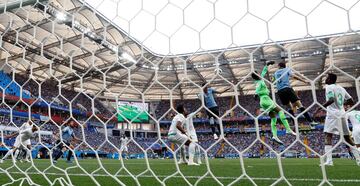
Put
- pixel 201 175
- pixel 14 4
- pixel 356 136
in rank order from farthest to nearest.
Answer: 1. pixel 356 136
2. pixel 201 175
3. pixel 14 4

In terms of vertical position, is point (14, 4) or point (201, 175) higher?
point (14, 4)

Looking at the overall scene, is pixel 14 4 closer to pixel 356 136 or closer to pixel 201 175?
pixel 201 175

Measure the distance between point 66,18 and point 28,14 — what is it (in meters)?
0.59

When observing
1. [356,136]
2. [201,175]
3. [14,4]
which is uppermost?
[14,4]

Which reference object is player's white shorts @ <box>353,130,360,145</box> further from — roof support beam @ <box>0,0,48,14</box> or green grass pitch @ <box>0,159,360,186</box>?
roof support beam @ <box>0,0,48,14</box>

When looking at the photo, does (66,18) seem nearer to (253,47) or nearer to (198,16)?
(198,16)

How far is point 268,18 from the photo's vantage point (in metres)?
1.60

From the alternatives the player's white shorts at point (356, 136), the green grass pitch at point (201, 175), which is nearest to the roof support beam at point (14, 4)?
the green grass pitch at point (201, 175)

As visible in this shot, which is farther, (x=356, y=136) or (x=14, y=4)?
(x=356, y=136)

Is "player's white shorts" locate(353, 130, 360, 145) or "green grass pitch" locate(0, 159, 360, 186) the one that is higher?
"player's white shorts" locate(353, 130, 360, 145)

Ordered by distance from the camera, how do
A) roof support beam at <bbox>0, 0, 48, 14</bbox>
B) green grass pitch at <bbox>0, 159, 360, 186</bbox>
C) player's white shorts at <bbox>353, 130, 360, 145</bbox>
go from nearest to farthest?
green grass pitch at <bbox>0, 159, 360, 186</bbox>, roof support beam at <bbox>0, 0, 48, 14</bbox>, player's white shorts at <bbox>353, 130, 360, 145</bbox>

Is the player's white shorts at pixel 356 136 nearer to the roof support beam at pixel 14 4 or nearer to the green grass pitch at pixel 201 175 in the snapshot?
the green grass pitch at pixel 201 175

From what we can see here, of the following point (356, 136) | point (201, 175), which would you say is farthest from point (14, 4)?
point (356, 136)

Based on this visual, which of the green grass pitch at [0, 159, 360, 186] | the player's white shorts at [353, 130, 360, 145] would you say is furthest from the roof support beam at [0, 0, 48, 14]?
the player's white shorts at [353, 130, 360, 145]
